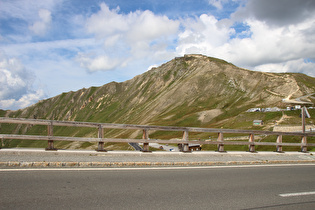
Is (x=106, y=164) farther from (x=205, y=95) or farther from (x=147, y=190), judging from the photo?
(x=205, y=95)

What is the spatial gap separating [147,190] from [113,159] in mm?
3687

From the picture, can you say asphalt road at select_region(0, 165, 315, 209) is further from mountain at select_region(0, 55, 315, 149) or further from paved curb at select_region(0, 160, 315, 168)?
mountain at select_region(0, 55, 315, 149)

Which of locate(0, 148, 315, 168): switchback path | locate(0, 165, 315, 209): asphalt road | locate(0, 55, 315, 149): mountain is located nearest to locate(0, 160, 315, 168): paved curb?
locate(0, 148, 315, 168): switchback path

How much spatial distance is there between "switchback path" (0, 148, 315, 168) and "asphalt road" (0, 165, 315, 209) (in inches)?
28.7

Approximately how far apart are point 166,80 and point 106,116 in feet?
180

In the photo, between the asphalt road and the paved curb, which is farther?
the paved curb

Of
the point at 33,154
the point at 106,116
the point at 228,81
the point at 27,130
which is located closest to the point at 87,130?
the point at 106,116

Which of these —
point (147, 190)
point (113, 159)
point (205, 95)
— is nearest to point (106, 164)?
point (113, 159)

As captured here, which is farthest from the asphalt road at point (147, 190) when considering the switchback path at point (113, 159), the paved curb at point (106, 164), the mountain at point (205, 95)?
the mountain at point (205, 95)

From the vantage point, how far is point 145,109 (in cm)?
15050

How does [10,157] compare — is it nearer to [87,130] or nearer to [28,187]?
[28,187]

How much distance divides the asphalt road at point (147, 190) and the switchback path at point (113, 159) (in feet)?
2.39

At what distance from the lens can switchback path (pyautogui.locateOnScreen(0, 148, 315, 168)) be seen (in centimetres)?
886

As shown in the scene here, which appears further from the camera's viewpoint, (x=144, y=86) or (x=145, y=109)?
(x=144, y=86)
